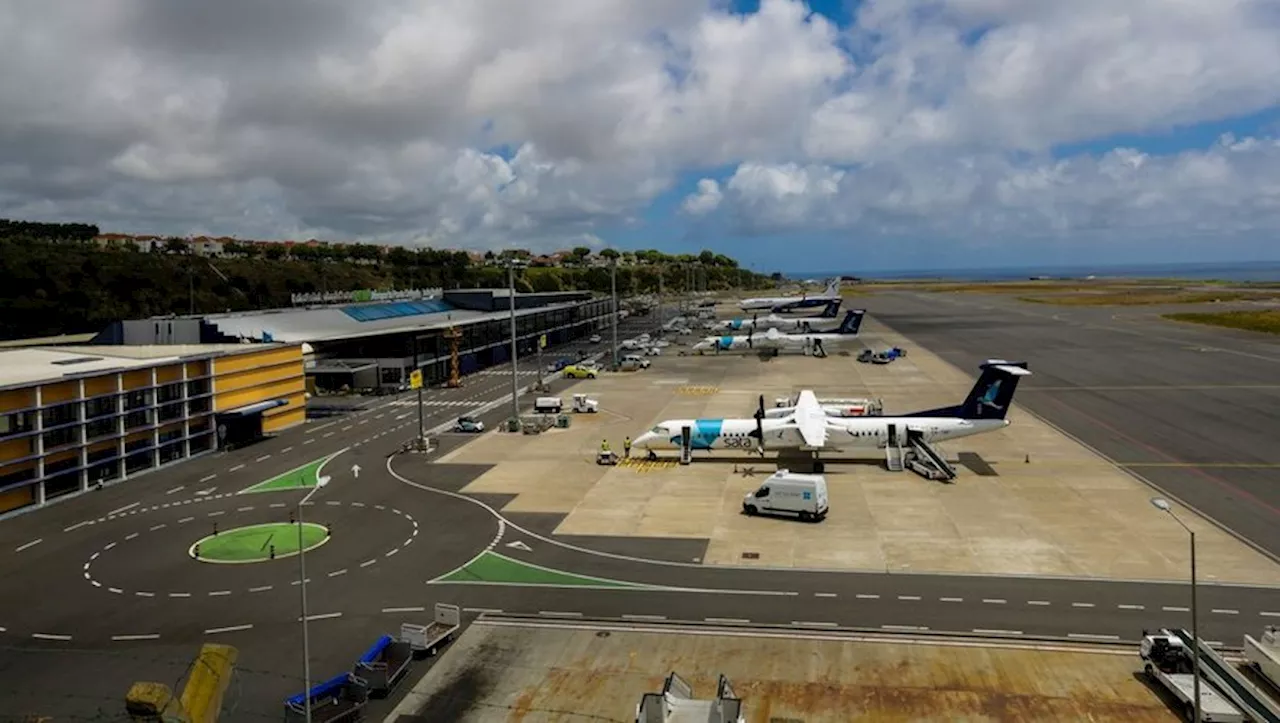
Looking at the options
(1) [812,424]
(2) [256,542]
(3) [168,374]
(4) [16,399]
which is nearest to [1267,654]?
(1) [812,424]

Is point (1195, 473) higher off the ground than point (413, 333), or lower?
lower

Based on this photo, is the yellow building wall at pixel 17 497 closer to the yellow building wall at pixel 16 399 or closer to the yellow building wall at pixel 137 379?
the yellow building wall at pixel 16 399

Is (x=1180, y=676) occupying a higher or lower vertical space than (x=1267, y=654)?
lower

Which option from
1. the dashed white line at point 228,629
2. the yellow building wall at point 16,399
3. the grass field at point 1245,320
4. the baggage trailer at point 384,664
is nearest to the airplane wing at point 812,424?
the baggage trailer at point 384,664

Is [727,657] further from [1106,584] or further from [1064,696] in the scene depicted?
[1106,584]

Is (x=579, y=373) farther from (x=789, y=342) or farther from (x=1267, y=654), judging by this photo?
(x=1267, y=654)

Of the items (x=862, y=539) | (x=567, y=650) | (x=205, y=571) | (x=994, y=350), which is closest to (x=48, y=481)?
(x=205, y=571)
